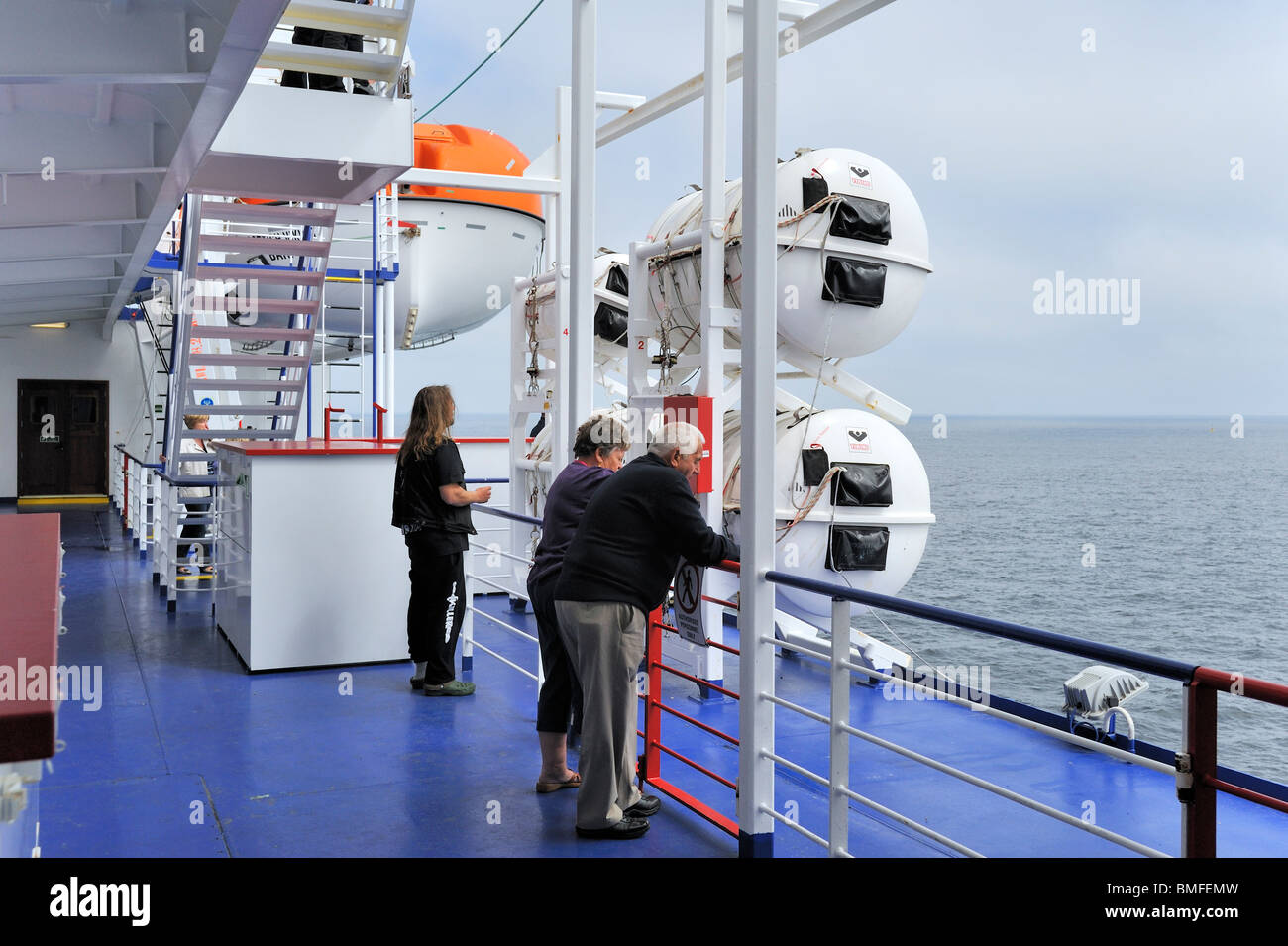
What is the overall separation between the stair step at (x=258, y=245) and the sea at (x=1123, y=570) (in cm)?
474

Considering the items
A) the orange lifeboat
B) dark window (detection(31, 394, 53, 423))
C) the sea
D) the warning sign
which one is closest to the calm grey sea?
the sea

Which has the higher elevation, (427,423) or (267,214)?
(267,214)

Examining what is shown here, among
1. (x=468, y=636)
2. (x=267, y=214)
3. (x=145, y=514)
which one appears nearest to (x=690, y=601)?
(x=468, y=636)

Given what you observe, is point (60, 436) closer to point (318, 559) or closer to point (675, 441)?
point (318, 559)

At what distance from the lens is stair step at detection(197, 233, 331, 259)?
315 inches

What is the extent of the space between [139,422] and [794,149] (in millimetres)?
15051

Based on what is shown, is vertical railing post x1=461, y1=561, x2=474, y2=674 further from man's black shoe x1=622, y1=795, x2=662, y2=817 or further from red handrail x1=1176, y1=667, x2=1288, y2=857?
red handrail x1=1176, y1=667, x2=1288, y2=857

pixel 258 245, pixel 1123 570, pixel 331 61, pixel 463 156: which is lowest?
pixel 1123 570

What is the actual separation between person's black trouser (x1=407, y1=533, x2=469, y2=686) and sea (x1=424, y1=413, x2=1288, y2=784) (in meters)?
2.80

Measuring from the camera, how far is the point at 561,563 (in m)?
4.39

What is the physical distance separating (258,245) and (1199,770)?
7457 millimetres
